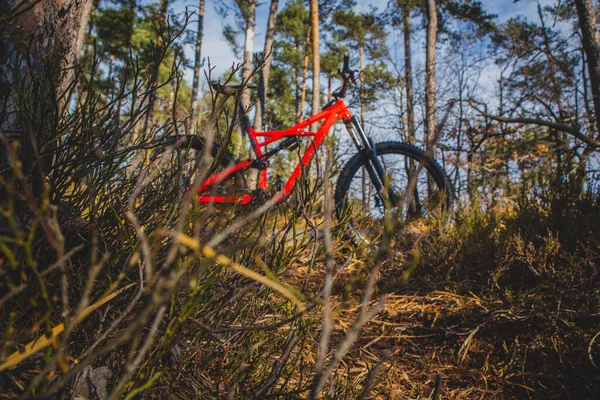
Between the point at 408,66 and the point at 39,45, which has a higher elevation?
the point at 408,66

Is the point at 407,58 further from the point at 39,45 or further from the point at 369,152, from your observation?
the point at 39,45

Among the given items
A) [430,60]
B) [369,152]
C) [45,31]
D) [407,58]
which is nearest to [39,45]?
[45,31]

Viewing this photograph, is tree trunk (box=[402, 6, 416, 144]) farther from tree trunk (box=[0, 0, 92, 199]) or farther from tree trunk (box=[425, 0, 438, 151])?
tree trunk (box=[0, 0, 92, 199])

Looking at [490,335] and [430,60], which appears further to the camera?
[430,60]

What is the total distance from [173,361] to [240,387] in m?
0.20

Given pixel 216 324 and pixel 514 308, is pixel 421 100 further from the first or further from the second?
pixel 216 324

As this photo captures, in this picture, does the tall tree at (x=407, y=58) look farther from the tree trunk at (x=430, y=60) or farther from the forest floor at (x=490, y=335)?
the forest floor at (x=490, y=335)

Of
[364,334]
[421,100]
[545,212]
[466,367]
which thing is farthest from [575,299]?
[421,100]

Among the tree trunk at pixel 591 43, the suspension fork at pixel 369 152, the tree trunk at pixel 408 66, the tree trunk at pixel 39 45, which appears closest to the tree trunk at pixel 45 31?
the tree trunk at pixel 39 45

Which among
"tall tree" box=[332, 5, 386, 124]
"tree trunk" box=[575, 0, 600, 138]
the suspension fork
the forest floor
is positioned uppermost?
"tall tree" box=[332, 5, 386, 124]

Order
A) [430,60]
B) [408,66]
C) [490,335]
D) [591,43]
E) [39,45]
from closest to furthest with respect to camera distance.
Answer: [39,45] → [490,335] → [591,43] → [430,60] → [408,66]

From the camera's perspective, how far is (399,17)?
15117 mm

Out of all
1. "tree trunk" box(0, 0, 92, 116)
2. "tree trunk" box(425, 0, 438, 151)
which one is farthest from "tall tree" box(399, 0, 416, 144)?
"tree trunk" box(0, 0, 92, 116)

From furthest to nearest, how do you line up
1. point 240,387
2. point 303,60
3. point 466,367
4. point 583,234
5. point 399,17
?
point 303,60 < point 399,17 < point 583,234 < point 466,367 < point 240,387
